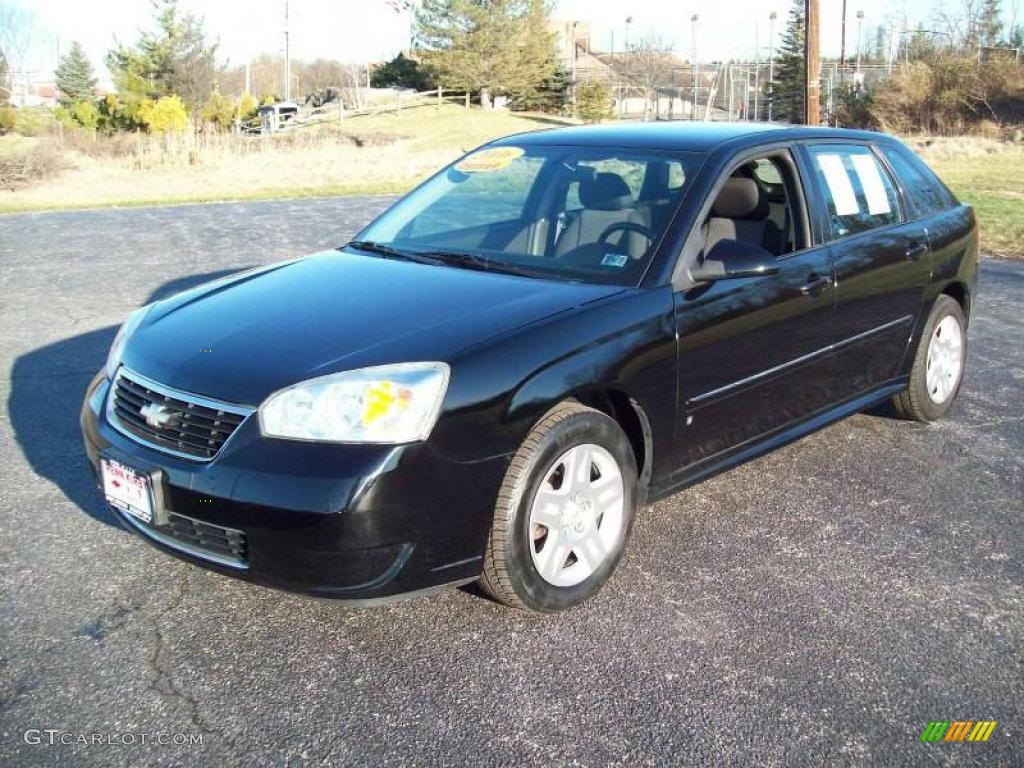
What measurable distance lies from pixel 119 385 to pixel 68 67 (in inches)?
3002

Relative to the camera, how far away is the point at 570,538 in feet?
11.0

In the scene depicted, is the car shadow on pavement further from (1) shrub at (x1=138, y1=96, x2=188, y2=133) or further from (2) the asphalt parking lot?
(1) shrub at (x1=138, y1=96, x2=188, y2=133)

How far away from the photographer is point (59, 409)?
553 centimetres

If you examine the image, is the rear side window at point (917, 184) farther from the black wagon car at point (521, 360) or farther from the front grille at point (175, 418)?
the front grille at point (175, 418)

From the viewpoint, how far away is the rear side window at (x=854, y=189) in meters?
4.61

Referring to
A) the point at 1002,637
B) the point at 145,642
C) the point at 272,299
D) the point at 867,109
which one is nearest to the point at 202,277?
the point at 272,299

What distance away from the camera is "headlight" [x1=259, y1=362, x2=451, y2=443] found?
2.92 m

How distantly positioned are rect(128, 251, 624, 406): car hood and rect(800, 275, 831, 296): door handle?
3.54ft

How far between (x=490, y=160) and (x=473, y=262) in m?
0.93

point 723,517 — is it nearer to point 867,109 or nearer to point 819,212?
point 819,212

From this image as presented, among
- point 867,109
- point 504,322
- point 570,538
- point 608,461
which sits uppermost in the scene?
point 867,109

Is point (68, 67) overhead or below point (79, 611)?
overhead

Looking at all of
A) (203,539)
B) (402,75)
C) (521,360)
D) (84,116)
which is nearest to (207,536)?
(203,539)

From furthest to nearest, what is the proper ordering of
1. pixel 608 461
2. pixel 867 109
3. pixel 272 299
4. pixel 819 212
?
pixel 867 109
pixel 819 212
pixel 272 299
pixel 608 461
